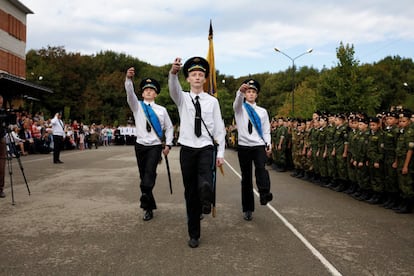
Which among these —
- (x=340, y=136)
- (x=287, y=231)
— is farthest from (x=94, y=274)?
(x=340, y=136)

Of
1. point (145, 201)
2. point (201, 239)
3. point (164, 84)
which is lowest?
point (201, 239)

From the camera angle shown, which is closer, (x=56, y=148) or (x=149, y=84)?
(x=149, y=84)

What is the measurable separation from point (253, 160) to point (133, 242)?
8.33 ft

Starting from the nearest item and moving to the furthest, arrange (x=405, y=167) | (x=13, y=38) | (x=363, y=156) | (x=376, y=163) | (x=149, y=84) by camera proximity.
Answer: (x=149, y=84)
(x=405, y=167)
(x=376, y=163)
(x=363, y=156)
(x=13, y=38)

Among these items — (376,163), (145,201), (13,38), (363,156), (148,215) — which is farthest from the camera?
(13,38)

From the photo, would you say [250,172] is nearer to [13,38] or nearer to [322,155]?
[322,155]

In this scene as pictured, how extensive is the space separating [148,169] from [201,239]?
1709 mm

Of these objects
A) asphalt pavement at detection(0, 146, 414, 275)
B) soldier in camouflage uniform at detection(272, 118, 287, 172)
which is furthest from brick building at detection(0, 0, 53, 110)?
asphalt pavement at detection(0, 146, 414, 275)

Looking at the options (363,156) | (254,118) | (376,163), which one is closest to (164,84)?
(363,156)

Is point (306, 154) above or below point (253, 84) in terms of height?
below

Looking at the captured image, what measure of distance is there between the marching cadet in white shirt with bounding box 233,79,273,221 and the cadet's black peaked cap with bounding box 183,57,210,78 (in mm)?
1410

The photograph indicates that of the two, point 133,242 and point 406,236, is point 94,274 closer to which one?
point 133,242

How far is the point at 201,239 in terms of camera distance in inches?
228

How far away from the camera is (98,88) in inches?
2685
